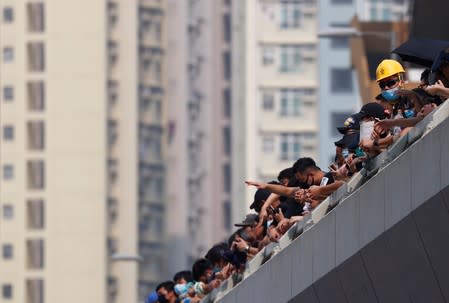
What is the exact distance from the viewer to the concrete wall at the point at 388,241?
22.4 m

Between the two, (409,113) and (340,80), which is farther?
(340,80)

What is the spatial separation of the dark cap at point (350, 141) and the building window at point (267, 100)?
123 metres

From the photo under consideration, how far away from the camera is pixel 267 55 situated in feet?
496

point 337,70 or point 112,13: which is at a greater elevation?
point 112,13

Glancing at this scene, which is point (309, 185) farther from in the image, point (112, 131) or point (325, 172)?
point (112, 131)

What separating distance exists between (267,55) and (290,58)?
195 centimetres

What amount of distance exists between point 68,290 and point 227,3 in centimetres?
4259

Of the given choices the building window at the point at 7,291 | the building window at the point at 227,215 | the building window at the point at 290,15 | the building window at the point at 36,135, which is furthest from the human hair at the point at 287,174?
the building window at the point at 227,215

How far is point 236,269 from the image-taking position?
112 ft

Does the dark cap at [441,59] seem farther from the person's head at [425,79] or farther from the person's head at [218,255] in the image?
the person's head at [218,255]

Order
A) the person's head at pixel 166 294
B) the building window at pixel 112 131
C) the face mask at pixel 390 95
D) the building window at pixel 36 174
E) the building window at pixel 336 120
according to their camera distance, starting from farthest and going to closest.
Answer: the building window at pixel 112 131
the building window at pixel 36 174
the building window at pixel 336 120
the person's head at pixel 166 294
the face mask at pixel 390 95

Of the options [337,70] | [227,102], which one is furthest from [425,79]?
[227,102]

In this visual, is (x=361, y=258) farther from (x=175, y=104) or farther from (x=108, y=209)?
(x=175, y=104)

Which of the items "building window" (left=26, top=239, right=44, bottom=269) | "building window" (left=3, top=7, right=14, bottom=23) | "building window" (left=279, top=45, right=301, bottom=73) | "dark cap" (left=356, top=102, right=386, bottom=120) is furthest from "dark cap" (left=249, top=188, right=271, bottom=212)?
"building window" (left=3, top=7, right=14, bottom=23)
